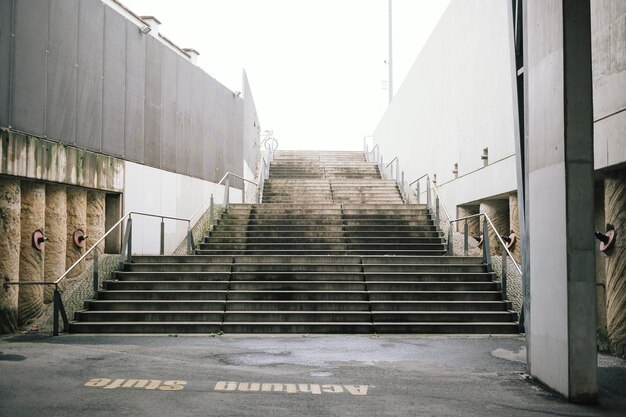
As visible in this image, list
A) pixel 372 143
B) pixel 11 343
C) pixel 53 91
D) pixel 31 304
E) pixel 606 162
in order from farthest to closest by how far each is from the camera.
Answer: pixel 372 143 → pixel 53 91 → pixel 31 304 → pixel 11 343 → pixel 606 162

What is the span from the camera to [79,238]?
12492mm

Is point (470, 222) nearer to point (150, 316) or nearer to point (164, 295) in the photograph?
point (164, 295)

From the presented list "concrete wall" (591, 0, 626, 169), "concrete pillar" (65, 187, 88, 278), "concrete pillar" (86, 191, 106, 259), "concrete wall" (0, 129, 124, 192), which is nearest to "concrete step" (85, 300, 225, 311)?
"concrete pillar" (65, 187, 88, 278)

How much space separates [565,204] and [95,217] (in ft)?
31.4

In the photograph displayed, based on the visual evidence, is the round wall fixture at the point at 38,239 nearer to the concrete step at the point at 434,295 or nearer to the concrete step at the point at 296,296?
the concrete step at the point at 296,296

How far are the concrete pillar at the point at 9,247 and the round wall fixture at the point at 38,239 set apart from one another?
Answer: 17.2 inches

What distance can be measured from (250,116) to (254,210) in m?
8.26

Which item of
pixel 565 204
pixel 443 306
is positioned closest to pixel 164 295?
pixel 443 306

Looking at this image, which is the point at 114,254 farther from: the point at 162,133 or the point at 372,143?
the point at 372,143

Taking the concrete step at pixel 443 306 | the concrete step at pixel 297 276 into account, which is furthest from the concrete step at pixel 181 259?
the concrete step at pixel 443 306

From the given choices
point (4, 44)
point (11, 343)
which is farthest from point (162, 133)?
point (11, 343)

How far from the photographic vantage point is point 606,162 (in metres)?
8.68

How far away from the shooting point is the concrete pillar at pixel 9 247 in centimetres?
1013

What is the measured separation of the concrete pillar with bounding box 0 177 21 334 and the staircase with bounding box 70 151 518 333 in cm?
96
